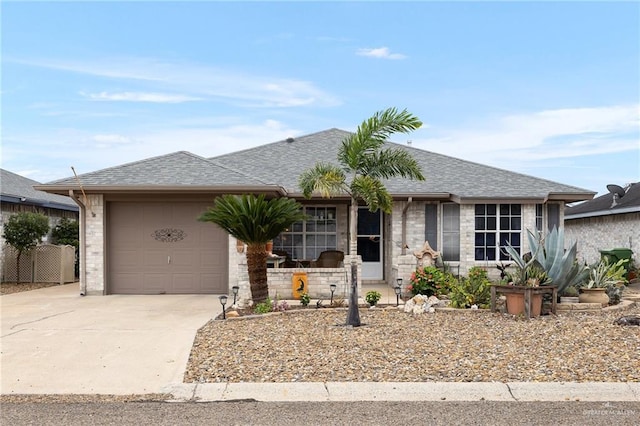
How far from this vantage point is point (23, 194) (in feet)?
66.8

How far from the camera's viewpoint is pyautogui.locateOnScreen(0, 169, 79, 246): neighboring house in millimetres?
19081

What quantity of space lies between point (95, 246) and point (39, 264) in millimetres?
5519

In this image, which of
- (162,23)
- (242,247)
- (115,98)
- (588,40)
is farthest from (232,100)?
(588,40)

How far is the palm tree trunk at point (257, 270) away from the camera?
12.0 metres

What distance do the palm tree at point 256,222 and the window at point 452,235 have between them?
589 cm

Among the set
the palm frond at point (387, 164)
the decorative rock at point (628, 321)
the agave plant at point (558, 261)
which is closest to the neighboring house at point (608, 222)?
the agave plant at point (558, 261)

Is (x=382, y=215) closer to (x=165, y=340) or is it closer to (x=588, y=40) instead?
(x=588, y=40)

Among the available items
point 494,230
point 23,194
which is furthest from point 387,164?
point 23,194

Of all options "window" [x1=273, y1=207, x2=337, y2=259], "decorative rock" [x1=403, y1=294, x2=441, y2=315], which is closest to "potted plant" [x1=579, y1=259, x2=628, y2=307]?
"decorative rock" [x1=403, y1=294, x2=441, y2=315]

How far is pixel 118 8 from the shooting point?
523 inches

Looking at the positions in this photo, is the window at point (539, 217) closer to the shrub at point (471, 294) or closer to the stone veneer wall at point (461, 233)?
the stone veneer wall at point (461, 233)

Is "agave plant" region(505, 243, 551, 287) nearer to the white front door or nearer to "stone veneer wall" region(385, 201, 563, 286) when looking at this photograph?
"stone veneer wall" region(385, 201, 563, 286)

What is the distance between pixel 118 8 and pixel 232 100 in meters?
5.30

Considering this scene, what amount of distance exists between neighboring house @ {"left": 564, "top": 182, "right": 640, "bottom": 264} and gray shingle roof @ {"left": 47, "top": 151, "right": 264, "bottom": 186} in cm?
1445
